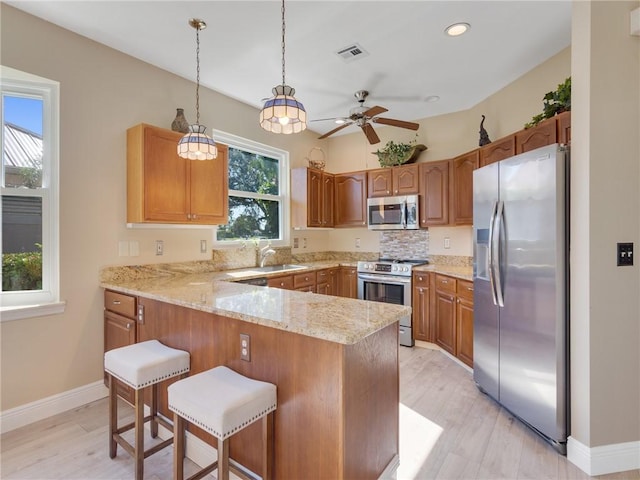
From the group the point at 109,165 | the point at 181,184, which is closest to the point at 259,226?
the point at 181,184

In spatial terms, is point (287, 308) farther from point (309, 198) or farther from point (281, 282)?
point (309, 198)

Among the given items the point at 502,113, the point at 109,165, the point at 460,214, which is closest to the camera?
the point at 109,165

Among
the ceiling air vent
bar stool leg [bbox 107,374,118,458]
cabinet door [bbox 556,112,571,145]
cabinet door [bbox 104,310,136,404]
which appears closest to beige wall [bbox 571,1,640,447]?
cabinet door [bbox 556,112,571,145]

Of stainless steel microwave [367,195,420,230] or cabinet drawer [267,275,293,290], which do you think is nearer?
cabinet drawer [267,275,293,290]

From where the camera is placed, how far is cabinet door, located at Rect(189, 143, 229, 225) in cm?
297

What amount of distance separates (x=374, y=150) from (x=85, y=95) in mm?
3605

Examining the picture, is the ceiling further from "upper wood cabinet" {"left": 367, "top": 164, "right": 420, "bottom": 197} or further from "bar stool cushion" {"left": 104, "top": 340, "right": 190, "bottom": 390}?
"bar stool cushion" {"left": 104, "top": 340, "right": 190, "bottom": 390}

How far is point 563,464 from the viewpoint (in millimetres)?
1845

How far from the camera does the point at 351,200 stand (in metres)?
4.80

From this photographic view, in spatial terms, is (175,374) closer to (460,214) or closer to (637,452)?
(637,452)

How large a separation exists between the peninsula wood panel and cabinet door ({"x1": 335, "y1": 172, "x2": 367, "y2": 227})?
10.3ft

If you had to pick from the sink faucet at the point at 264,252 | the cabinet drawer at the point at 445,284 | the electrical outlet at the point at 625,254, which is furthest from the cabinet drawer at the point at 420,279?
the electrical outlet at the point at 625,254

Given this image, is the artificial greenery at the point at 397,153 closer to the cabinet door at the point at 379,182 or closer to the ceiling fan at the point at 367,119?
the cabinet door at the point at 379,182

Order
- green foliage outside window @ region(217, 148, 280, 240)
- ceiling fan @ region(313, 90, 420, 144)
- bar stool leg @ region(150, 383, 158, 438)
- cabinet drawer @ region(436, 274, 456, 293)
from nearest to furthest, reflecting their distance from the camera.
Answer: bar stool leg @ region(150, 383, 158, 438), ceiling fan @ region(313, 90, 420, 144), cabinet drawer @ region(436, 274, 456, 293), green foliage outside window @ region(217, 148, 280, 240)
